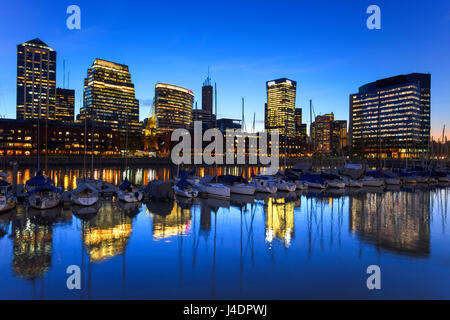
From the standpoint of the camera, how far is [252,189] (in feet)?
141

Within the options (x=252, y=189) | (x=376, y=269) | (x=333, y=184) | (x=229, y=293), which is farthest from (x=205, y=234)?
(x=333, y=184)

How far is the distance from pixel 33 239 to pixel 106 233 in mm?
4525

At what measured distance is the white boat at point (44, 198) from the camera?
1160 inches

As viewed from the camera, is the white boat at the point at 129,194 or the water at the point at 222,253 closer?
the water at the point at 222,253

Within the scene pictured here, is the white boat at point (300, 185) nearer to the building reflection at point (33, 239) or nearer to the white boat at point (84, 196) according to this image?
the white boat at point (84, 196)

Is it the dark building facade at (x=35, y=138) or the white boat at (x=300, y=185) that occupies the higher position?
the dark building facade at (x=35, y=138)

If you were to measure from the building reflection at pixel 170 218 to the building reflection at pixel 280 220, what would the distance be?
6722 millimetres

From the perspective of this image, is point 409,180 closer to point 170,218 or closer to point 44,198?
point 170,218

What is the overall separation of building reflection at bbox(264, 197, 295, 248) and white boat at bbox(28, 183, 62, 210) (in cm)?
2191

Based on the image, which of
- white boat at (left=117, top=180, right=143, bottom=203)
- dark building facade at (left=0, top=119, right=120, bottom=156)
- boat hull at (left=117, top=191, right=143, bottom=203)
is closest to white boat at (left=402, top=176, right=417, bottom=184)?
boat hull at (left=117, top=191, right=143, bottom=203)

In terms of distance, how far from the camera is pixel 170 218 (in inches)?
1082

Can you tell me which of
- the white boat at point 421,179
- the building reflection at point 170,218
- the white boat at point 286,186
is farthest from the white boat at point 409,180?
the building reflection at point 170,218

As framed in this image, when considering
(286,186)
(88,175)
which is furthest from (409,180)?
(88,175)
